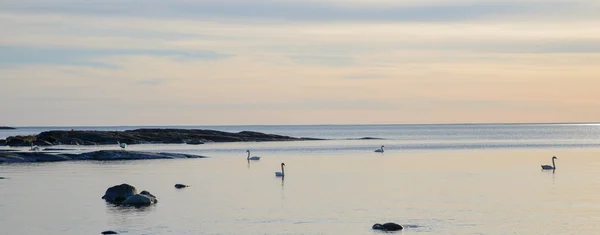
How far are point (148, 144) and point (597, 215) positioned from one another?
92244 millimetres

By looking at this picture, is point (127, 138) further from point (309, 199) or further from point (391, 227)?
point (391, 227)

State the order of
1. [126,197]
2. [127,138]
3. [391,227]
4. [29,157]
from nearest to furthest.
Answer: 1. [391,227]
2. [126,197]
3. [29,157]
4. [127,138]

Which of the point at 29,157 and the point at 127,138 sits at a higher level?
the point at 127,138

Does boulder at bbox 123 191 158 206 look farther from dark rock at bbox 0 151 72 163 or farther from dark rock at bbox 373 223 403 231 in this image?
dark rock at bbox 0 151 72 163

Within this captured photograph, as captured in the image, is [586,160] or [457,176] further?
[586,160]

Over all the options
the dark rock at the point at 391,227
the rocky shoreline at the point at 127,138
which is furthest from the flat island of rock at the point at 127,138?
the dark rock at the point at 391,227

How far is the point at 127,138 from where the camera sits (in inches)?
4766

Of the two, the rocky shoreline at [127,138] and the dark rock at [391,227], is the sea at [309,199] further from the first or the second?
the rocky shoreline at [127,138]

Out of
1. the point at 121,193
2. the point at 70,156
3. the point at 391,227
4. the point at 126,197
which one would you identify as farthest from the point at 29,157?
the point at 391,227

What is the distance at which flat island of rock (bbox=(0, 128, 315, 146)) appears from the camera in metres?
112

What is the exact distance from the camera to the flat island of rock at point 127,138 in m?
112

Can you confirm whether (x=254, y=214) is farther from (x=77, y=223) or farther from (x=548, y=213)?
(x=548, y=213)

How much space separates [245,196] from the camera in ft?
137

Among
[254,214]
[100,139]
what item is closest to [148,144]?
[100,139]
